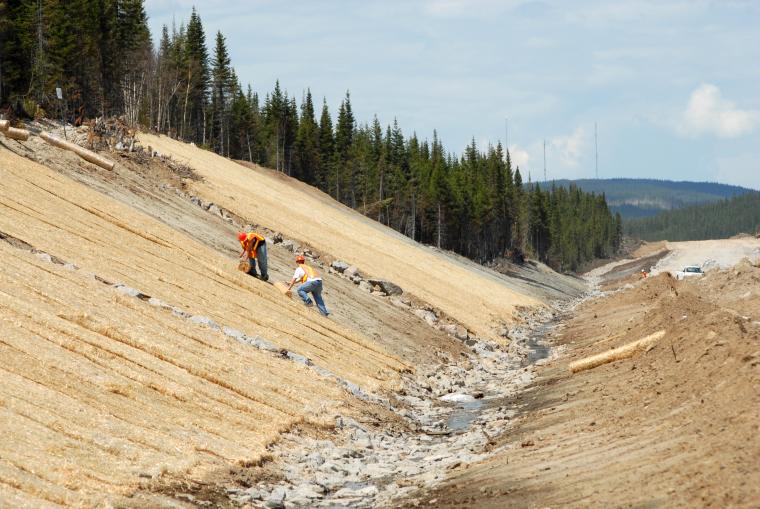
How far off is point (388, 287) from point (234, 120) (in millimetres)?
77290

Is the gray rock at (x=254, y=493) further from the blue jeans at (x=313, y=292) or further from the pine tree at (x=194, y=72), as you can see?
the pine tree at (x=194, y=72)

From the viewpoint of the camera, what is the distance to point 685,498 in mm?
10523

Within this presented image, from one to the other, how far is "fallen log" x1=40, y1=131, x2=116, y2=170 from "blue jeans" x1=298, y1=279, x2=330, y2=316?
1386 cm

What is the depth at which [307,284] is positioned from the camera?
29125 mm

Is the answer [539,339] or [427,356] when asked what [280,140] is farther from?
[427,356]

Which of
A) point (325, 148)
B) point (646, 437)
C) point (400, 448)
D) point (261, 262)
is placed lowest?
point (400, 448)

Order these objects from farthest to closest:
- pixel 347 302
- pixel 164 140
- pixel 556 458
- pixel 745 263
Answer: pixel 164 140, pixel 745 263, pixel 347 302, pixel 556 458

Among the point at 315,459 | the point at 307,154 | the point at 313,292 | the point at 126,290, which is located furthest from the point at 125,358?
the point at 307,154

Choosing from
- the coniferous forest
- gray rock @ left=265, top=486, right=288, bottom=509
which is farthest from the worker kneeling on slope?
the coniferous forest

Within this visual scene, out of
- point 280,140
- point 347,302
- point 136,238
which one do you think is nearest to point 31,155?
point 136,238

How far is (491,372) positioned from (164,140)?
127ft

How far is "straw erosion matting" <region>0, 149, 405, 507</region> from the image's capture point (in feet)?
43.0

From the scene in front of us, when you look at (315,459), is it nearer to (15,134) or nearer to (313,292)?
(313,292)

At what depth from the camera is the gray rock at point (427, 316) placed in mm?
38562
